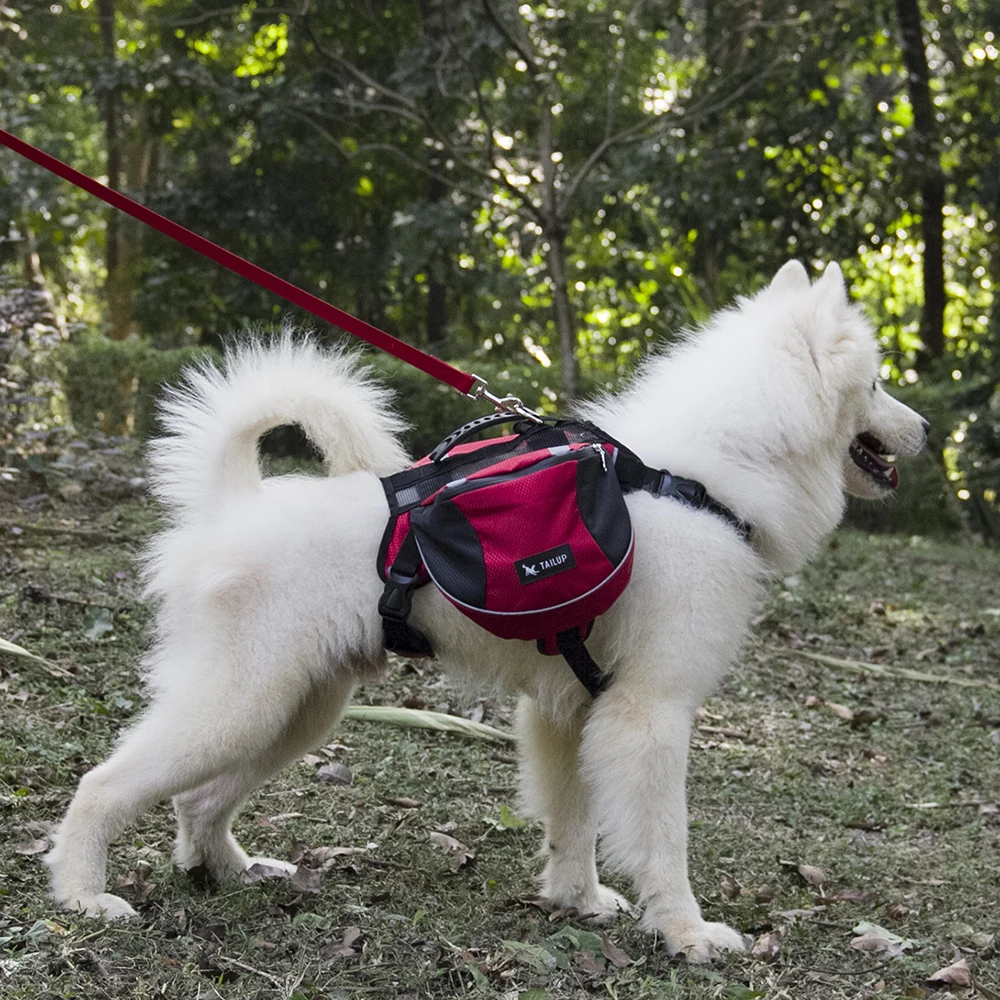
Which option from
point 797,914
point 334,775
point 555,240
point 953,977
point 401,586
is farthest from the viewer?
point 555,240

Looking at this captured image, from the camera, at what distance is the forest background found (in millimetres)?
10750

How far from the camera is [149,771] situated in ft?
9.95

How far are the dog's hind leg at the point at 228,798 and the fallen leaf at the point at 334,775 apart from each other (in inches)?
33.1

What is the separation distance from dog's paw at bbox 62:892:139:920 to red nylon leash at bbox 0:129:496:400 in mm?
1696

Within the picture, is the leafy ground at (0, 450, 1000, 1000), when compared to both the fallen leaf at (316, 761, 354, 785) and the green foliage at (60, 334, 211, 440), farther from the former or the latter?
the green foliage at (60, 334, 211, 440)

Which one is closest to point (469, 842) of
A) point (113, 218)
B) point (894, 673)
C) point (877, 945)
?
point (877, 945)

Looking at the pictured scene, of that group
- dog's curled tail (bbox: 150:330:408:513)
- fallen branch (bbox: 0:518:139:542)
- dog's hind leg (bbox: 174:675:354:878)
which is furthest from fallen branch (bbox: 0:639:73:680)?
fallen branch (bbox: 0:518:139:542)

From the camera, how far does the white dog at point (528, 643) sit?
3.09m

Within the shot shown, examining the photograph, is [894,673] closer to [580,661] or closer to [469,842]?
[469,842]

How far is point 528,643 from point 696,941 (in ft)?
3.08

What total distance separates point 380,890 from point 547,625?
104 centimetres

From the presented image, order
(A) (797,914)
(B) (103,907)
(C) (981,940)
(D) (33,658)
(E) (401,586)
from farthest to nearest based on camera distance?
(D) (33,658) < (A) (797,914) < (C) (981,940) < (E) (401,586) < (B) (103,907)

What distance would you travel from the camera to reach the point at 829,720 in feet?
19.5

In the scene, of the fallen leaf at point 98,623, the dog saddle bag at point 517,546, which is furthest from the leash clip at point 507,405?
the fallen leaf at point 98,623
